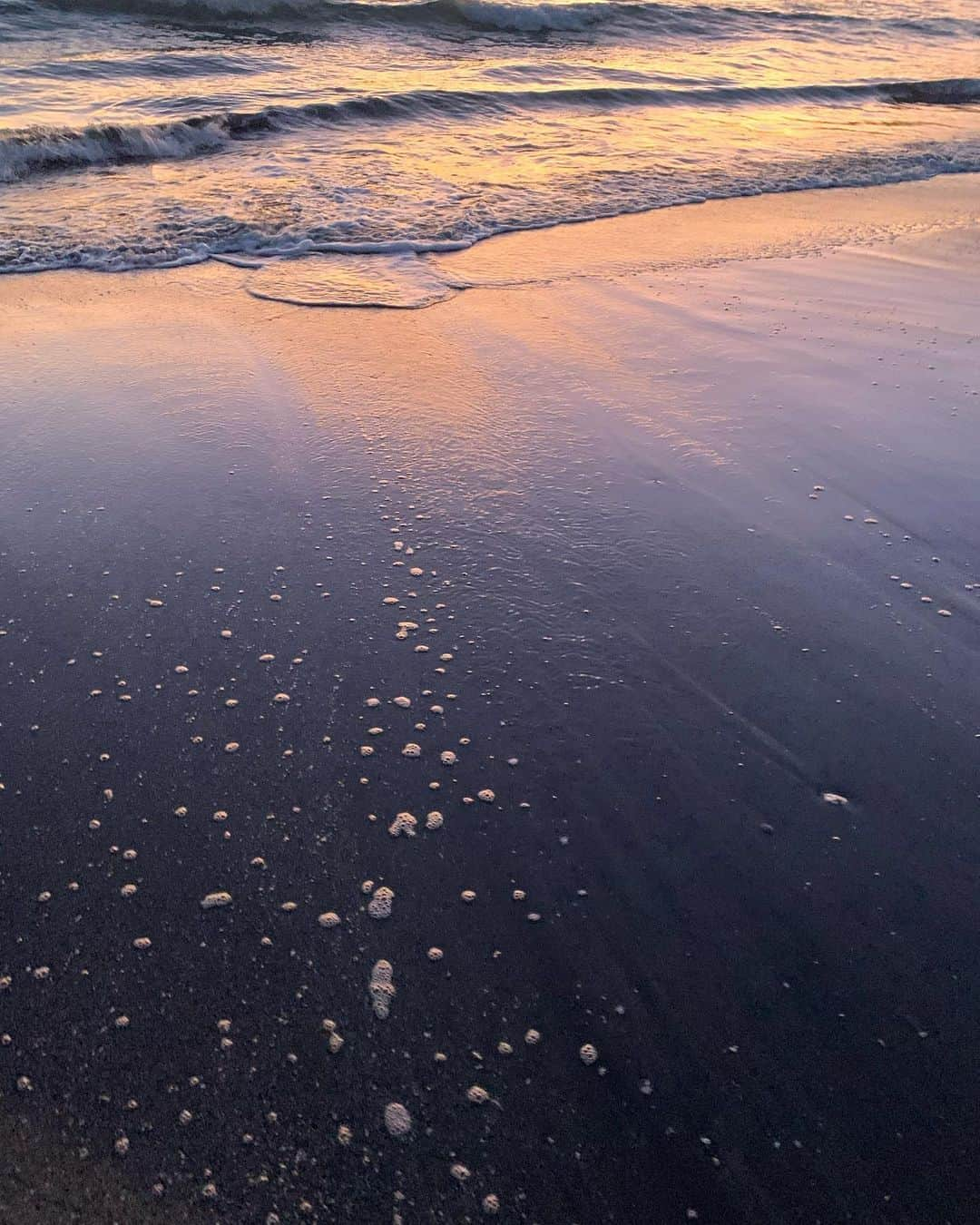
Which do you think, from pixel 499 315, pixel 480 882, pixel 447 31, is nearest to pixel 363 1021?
pixel 480 882

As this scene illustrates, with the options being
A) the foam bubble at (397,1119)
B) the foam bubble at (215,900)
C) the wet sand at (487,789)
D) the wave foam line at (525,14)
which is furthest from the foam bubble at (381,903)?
the wave foam line at (525,14)

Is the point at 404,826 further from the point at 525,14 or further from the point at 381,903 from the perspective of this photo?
the point at 525,14

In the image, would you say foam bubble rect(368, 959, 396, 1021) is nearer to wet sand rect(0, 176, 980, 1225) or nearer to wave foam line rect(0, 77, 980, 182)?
wet sand rect(0, 176, 980, 1225)

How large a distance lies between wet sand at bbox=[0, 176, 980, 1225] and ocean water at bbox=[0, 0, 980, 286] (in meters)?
2.00

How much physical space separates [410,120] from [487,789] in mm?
8881

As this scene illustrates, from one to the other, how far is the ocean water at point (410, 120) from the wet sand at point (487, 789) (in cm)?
200

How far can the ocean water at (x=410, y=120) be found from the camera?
6.16 metres

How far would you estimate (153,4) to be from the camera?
13906 millimetres

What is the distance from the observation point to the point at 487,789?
2129mm

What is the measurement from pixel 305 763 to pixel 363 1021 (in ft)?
2.23

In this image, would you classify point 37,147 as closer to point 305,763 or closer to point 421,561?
point 421,561

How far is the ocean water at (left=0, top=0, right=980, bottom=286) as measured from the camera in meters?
6.16

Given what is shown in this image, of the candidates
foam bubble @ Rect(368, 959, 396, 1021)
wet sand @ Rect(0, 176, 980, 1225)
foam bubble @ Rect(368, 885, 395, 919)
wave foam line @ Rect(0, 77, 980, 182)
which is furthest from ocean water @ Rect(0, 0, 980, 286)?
foam bubble @ Rect(368, 959, 396, 1021)

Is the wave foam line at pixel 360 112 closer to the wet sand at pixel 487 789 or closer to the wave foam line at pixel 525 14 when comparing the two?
the wave foam line at pixel 525 14
